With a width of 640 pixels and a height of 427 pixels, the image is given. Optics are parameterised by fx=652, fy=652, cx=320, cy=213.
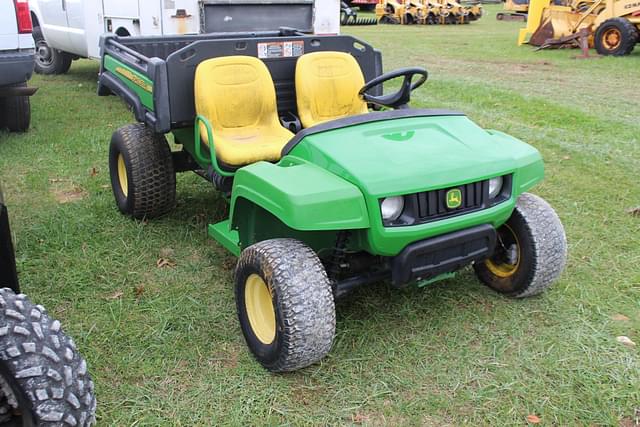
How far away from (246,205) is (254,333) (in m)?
0.61

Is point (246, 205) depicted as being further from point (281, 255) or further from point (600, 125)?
point (600, 125)

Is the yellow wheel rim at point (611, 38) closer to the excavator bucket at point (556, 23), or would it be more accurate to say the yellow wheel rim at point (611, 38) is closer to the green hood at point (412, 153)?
the excavator bucket at point (556, 23)

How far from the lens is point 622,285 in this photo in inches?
139

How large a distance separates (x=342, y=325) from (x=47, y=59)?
8545 millimetres

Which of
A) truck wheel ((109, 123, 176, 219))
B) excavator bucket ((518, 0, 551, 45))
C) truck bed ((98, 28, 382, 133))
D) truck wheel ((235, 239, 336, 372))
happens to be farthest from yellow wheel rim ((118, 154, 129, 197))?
excavator bucket ((518, 0, 551, 45))

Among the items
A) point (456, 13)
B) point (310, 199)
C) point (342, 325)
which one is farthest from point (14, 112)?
point (456, 13)

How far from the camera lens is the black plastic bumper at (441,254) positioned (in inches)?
105

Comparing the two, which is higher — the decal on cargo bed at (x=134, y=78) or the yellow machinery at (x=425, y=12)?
the decal on cargo bed at (x=134, y=78)

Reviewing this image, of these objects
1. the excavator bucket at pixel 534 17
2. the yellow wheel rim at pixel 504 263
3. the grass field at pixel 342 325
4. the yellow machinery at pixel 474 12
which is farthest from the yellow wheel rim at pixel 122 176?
the yellow machinery at pixel 474 12

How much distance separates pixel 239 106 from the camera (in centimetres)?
389

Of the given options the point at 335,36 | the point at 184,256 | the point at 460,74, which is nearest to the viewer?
the point at 184,256

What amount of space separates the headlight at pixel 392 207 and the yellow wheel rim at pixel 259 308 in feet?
1.99

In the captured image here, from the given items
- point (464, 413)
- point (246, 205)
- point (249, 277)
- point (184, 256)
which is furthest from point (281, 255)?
point (184, 256)

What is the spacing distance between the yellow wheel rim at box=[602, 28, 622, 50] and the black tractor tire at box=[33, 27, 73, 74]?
10.0 m
